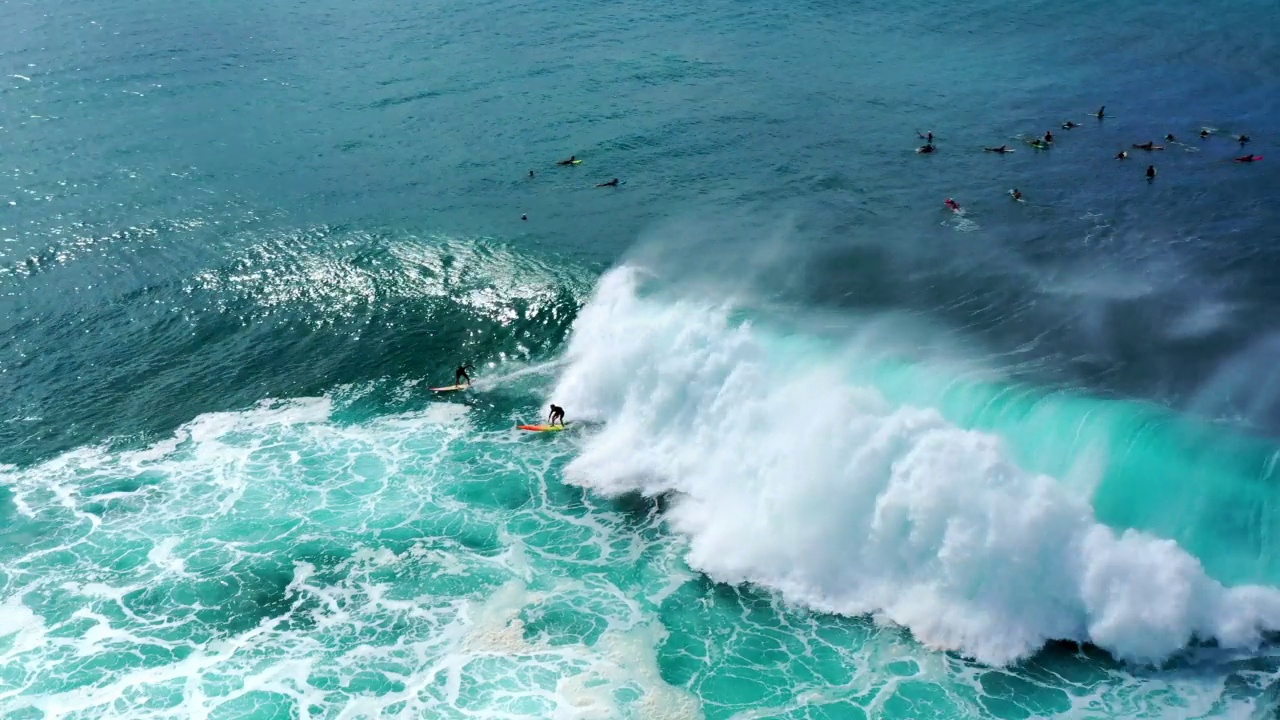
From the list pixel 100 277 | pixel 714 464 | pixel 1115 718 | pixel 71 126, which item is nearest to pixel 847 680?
pixel 1115 718

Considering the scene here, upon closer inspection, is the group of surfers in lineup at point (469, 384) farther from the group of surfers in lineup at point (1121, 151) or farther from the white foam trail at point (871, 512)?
the group of surfers in lineup at point (1121, 151)

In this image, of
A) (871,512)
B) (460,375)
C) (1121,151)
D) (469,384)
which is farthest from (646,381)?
(1121,151)

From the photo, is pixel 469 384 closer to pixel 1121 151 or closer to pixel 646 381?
pixel 646 381

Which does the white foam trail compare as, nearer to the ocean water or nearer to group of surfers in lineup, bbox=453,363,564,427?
the ocean water

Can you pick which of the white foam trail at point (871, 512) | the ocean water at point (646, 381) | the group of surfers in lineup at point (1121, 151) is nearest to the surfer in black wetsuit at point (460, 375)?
the ocean water at point (646, 381)

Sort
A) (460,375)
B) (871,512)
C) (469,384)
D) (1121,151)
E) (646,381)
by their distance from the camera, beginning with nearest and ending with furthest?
(871,512)
(646,381)
(460,375)
(469,384)
(1121,151)

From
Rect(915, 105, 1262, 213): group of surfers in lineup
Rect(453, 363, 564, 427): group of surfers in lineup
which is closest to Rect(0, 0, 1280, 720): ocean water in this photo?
Rect(453, 363, 564, 427): group of surfers in lineup
